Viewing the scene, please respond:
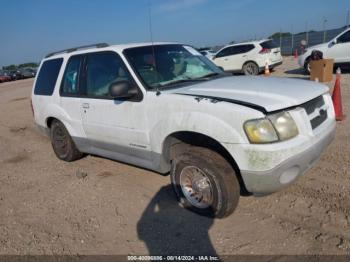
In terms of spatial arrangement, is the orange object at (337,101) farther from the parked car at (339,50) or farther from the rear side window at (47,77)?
the parked car at (339,50)

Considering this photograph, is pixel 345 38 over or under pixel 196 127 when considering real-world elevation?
over

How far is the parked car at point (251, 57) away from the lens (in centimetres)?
1570

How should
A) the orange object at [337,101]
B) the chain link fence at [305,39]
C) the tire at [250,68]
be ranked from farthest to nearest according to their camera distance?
the chain link fence at [305,39], the tire at [250,68], the orange object at [337,101]

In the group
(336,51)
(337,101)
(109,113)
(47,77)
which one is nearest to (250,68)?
(336,51)

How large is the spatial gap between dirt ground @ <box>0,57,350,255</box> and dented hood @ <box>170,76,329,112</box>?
1.26 m

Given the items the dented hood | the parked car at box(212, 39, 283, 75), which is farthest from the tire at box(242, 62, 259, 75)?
the dented hood

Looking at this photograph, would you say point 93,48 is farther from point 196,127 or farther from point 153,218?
point 153,218

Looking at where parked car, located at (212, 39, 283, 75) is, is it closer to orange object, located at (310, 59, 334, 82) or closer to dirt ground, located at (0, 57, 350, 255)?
orange object, located at (310, 59, 334, 82)

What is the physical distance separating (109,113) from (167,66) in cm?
100

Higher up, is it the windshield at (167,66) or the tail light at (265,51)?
the windshield at (167,66)

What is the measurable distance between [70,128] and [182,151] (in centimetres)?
242

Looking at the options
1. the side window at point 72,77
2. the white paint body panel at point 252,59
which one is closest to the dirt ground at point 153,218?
the side window at point 72,77

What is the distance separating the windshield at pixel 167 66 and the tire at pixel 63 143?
6.95 feet

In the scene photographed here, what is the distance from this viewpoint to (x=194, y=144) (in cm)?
384
